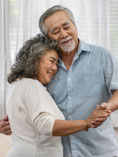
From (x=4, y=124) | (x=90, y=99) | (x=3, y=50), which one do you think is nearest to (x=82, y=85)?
(x=90, y=99)

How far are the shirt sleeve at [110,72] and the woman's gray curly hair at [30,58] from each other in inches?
12.7

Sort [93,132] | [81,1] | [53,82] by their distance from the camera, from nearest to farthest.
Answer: [93,132] < [53,82] < [81,1]

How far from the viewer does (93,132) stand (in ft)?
5.77

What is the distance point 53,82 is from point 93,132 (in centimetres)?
40

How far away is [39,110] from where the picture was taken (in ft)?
4.90

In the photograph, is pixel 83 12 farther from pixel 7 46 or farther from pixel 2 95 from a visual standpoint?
pixel 2 95

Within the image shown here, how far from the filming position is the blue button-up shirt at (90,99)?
1.75 metres

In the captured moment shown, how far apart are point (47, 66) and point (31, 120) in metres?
0.37

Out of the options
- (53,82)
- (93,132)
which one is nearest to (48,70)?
(53,82)

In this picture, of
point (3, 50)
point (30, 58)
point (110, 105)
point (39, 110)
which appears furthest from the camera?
point (3, 50)

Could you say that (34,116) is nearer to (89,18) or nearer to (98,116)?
(98,116)

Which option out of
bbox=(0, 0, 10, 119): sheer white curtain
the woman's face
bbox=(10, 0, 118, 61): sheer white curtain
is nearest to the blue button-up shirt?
the woman's face

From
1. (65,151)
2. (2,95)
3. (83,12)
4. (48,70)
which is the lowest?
(2,95)

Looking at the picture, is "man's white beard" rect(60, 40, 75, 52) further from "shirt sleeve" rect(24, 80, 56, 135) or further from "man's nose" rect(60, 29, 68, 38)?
"shirt sleeve" rect(24, 80, 56, 135)
